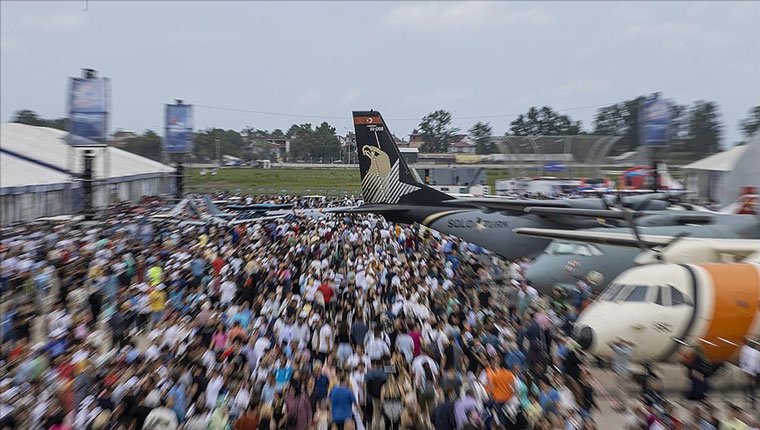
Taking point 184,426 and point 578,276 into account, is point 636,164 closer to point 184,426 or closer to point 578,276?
point 578,276

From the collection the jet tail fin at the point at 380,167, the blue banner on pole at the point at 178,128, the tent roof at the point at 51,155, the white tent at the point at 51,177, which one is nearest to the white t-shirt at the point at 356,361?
the jet tail fin at the point at 380,167

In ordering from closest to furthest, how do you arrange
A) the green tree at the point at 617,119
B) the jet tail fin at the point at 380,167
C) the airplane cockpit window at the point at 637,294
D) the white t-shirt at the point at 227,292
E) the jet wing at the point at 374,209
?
the airplane cockpit window at the point at 637,294 < the white t-shirt at the point at 227,292 < the jet wing at the point at 374,209 < the jet tail fin at the point at 380,167 < the green tree at the point at 617,119

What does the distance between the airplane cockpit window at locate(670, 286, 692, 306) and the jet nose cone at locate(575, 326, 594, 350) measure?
145 centimetres

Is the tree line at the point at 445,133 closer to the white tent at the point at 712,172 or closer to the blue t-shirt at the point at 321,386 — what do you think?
the white tent at the point at 712,172

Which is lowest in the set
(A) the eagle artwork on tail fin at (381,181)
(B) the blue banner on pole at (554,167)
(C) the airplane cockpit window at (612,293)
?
(C) the airplane cockpit window at (612,293)

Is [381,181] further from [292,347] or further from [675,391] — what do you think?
[675,391]

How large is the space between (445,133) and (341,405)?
9898 centimetres

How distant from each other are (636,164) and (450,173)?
15578 millimetres

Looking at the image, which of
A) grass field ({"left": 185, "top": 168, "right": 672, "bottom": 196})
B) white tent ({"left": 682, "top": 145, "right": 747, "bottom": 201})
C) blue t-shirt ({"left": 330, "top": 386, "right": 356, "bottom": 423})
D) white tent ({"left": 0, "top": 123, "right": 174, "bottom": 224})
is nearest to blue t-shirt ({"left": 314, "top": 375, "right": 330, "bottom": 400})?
blue t-shirt ({"left": 330, "top": 386, "right": 356, "bottom": 423})

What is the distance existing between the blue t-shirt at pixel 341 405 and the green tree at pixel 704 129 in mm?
77397

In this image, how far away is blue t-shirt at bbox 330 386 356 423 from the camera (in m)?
7.89

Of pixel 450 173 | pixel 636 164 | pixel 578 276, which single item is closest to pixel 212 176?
pixel 450 173

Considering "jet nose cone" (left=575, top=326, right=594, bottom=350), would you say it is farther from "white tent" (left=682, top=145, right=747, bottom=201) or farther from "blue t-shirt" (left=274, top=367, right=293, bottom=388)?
"white tent" (left=682, top=145, right=747, bottom=201)

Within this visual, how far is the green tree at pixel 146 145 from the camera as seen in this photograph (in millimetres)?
68938
